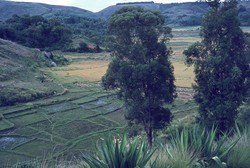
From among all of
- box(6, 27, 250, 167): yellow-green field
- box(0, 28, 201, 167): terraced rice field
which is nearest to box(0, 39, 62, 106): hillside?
box(6, 27, 250, 167): yellow-green field

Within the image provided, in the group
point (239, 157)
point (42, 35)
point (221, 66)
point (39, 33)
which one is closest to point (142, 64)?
point (221, 66)

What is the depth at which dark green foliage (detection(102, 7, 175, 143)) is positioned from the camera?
13734mm

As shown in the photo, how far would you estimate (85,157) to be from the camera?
15.3 ft

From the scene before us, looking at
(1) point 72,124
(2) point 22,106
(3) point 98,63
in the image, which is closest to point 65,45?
(3) point 98,63

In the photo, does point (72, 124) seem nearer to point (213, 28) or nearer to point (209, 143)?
point (213, 28)

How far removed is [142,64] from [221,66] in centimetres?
299

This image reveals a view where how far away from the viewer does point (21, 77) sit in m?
29.0

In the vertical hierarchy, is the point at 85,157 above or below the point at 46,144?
above

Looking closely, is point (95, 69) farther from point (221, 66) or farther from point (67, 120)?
point (221, 66)

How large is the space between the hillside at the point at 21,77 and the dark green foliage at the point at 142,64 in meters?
11.3

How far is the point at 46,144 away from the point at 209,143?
11985 mm

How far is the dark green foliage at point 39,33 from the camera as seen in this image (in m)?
49.2

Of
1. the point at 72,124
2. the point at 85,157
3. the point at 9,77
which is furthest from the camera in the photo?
the point at 9,77

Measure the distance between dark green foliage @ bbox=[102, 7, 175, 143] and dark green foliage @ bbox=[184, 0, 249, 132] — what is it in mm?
1582
